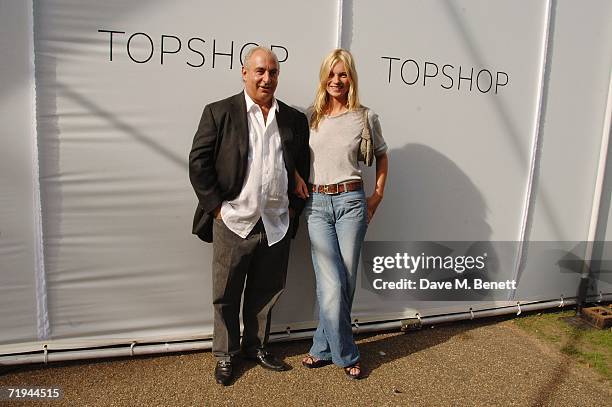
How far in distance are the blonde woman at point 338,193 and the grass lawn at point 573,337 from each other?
5.56 feet

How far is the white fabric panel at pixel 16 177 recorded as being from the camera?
2.57m


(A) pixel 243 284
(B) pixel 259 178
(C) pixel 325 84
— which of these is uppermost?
(C) pixel 325 84

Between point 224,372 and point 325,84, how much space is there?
184 cm

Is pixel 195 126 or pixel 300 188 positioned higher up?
pixel 195 126

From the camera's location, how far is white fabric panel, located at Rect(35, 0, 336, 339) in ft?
8.91

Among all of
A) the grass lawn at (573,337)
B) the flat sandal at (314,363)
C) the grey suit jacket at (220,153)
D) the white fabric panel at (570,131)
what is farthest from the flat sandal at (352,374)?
the white fabric panel at (570,131)

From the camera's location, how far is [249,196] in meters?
2.67

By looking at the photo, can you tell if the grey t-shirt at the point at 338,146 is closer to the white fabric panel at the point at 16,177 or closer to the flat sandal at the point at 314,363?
the flat sandal at the point at 314,363

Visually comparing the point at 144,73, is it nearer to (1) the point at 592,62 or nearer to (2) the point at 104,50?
(2) the point at 104,50

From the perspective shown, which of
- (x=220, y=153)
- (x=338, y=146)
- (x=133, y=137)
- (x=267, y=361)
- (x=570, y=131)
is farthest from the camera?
(x=570, y=131)

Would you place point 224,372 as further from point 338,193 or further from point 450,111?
point 450,111

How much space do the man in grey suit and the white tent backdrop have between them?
0.38m

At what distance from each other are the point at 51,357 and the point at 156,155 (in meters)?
1.43

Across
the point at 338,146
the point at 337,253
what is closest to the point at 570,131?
the point at 338,146
